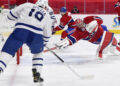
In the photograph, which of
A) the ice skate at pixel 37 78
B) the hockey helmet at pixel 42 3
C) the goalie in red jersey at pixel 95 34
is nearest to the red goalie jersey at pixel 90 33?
the goalie in red jersey at pixel 95 34

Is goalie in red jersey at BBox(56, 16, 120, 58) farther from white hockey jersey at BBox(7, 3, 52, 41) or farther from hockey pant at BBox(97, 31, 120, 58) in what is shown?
white hockey jersey at BBox(7, 3, 52, 41)

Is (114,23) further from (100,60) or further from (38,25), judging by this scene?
(38,25)

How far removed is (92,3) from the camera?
10555 millimetres

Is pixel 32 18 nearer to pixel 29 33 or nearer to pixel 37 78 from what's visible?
pixel 29 33

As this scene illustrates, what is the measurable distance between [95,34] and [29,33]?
1770 millimetres

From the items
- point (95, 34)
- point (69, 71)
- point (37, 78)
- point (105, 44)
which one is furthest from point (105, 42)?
point (37, 78)

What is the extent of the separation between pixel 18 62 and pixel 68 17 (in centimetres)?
154

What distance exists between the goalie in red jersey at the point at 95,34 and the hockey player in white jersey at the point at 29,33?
4.74 ft

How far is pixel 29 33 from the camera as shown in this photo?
2537 millimetres

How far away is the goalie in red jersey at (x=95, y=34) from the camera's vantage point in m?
4.00

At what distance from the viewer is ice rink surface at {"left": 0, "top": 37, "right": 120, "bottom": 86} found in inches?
107

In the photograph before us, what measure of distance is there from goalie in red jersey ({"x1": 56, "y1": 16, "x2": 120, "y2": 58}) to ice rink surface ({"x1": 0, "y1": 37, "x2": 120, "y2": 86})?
16 cm

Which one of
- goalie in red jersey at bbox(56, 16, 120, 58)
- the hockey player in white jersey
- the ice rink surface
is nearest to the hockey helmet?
the hockey player in white jersey

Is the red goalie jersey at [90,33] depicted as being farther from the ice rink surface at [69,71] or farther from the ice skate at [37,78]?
the ice skate at [37,78]
